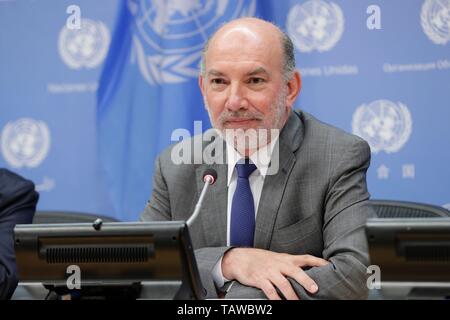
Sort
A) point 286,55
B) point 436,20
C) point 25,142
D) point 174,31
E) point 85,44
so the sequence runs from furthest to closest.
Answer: point 25,142, point 85,44, point 174,31, point 436,20, point 286,55

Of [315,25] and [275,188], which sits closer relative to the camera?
[275,188]

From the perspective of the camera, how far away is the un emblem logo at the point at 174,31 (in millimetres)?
3922

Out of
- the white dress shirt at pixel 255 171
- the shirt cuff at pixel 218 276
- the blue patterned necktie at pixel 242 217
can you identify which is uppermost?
the white dress shirt at pixel 255 171

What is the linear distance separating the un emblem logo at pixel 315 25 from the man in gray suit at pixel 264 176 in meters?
1.26

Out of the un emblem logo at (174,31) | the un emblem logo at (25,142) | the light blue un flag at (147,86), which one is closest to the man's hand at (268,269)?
the light blue un flag at (147,86)

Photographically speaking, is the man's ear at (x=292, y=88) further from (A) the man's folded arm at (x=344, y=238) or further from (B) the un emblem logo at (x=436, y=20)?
(B) the un emblem logo at (x=436, y=20)

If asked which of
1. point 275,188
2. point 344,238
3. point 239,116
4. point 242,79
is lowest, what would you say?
point 344,238

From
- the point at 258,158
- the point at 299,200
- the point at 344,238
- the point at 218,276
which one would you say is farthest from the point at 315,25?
the point at 218,276

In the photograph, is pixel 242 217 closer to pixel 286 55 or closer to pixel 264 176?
pixel 264 176

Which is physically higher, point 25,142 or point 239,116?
point 239,116

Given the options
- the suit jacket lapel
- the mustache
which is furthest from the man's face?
the suit jacket lapel

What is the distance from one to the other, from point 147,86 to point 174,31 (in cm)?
35

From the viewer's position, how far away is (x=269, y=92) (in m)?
2.40

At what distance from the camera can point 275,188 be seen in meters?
2.41
